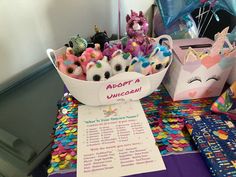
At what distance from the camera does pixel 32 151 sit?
0.73 metres

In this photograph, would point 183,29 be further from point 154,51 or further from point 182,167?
point 182,167

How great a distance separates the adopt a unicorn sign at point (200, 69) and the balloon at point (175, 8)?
0.38 feet

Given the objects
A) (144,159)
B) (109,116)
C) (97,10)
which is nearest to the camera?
(144,159)

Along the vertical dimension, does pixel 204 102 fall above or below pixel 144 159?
above

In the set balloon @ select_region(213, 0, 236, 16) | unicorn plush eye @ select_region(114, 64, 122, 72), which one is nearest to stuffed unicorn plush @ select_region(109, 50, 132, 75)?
unicorn plush eye @ select_region(114, 64, 122, 72)

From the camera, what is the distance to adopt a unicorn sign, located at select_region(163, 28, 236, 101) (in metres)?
0.60

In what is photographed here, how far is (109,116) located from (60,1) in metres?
0.61

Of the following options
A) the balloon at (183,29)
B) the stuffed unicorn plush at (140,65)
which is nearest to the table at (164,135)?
the stuffed unicorn plush at (140,65)

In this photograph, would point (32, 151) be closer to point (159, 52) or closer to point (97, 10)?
point (159, 52)

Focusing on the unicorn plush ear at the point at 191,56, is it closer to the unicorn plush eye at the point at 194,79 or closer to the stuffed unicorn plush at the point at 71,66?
the unicorn plush eye at the point at 194,79

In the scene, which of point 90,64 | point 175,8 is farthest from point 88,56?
point 175,8

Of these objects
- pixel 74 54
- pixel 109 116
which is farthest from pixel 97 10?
pixel 109 116

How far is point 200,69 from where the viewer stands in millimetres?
624

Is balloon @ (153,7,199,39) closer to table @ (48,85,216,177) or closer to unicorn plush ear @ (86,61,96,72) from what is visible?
table @ (48,85,216,177)
